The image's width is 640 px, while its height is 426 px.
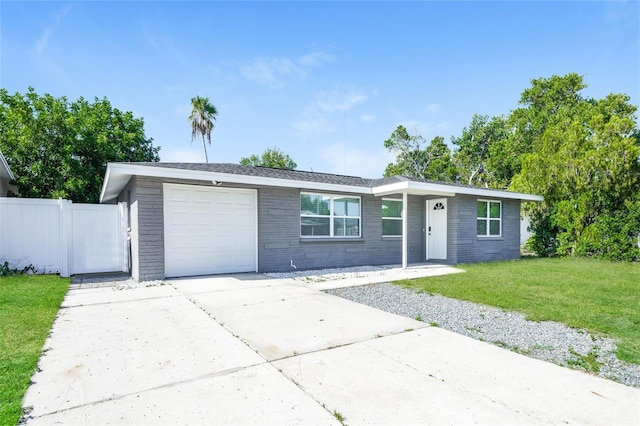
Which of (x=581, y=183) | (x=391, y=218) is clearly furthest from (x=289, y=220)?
(x=581, y=183)

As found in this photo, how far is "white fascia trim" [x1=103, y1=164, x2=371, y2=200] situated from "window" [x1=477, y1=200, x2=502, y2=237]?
578cm

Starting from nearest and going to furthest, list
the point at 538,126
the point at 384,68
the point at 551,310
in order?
the point at 551,310 → the point at 384,68 → the point at 538,126

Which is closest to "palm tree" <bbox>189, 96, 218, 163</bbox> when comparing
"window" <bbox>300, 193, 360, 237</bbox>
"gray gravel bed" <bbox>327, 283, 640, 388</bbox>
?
"window" <bbox>300, 193, 360, 237</bbox>

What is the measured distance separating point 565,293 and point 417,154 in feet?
91.9

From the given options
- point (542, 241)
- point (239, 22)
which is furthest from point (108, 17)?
point (542, 241)

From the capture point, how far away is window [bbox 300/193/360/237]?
10508mm

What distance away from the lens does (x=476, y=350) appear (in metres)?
3.73

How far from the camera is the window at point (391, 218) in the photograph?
477 inches

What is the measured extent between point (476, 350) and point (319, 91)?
15.5 m

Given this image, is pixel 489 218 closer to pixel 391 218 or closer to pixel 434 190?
pixel 434 190

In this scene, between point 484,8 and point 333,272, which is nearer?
point 333,272

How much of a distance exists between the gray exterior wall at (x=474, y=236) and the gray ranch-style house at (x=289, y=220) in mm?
38

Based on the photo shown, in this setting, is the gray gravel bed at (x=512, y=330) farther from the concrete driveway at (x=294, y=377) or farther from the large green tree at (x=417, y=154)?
the large green tree at (x=417, y=154)

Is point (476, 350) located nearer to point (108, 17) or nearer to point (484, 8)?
point (484, 8)
